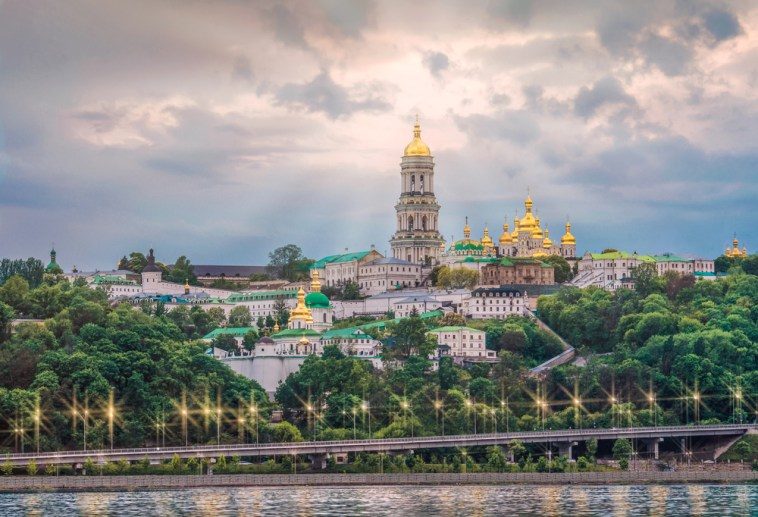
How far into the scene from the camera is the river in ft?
362

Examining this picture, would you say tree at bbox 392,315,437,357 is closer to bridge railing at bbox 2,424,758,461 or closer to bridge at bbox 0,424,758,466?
bridge railing at bbox 2,424,758,461

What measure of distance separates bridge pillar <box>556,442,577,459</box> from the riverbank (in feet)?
28.8

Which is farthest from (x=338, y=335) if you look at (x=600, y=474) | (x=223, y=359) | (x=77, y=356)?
(x=600, y=474)

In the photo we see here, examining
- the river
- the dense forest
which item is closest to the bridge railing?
the dense forest

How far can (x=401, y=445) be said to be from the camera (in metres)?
133

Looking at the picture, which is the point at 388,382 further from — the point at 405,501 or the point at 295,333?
the point at 405,501

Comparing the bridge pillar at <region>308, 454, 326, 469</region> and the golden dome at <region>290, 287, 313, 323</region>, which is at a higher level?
the golden dome at <region>290, 287, 313, 323</region>

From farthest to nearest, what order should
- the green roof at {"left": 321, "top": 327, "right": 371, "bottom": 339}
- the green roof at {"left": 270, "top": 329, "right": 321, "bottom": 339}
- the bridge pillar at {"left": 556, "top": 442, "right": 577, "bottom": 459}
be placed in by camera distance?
the green roof at {"left": 321, "top": 327, "right": 371, "bottom": 339}
the green roof at {"left": 270, "top": 329, "right": 321, "bottom": 339}
the bridge pillar at {"left": 556, "top": 442, "right": 577, "bottom": 459}

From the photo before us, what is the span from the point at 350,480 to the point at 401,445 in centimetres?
662

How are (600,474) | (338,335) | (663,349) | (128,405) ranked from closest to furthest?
(600,474) < (128,405) < (663,349) < (338,335)

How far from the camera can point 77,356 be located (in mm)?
142500

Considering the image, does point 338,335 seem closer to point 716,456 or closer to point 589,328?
Answer: point 589,328

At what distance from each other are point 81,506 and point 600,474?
3425 cm

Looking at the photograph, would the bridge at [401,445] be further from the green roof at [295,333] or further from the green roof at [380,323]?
the green roof at [380,323]
